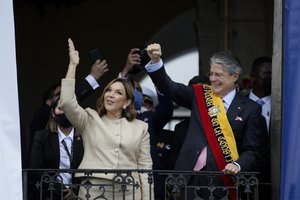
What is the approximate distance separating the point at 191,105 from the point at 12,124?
165 cm

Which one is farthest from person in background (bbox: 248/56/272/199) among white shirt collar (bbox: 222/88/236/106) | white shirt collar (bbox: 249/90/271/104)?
white shirt collar (bbox: 222/88/236/106)

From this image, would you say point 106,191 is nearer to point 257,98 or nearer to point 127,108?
point 127,108

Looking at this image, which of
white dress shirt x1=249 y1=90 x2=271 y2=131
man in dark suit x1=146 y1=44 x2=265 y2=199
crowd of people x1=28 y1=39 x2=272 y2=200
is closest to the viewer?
crowd of people x1=28 y1=39 x2=272 y2=200

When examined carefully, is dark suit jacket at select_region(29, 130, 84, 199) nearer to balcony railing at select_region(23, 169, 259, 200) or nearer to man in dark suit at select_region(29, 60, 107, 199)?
man in dark suit at select_region(29, 60, 107, 199)

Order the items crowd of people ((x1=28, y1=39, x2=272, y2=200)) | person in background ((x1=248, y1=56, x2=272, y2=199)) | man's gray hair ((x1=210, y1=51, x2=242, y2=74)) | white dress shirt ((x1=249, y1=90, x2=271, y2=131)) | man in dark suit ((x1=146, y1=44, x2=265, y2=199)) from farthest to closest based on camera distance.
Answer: white dress shirt ((x1=249, y1=90, x2=271, y2=131))
person in background ((x1=248, y1=56, x2=272, y2=199))
man's gray hair ((x1=210, y1=51, x2=242, y2=74))
man in dark suit ((x1=146, y1=44, x2=265, y2=199))
crowd of people ((x1=28, y1=39, x2=272, y2=200))

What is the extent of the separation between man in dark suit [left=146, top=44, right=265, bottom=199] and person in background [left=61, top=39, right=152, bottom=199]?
31 centimetres

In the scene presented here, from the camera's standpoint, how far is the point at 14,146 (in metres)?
9.13

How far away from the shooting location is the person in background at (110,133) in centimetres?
952

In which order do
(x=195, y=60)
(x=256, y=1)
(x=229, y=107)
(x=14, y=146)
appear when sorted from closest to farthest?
(x=14, y=146), (x=229, y=107), (x=256, y=1), (x=195, y=60)

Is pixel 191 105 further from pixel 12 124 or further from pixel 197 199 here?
pixel 12 124

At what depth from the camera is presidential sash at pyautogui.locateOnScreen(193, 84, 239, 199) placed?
9.67 meters

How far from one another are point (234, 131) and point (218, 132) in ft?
0.44

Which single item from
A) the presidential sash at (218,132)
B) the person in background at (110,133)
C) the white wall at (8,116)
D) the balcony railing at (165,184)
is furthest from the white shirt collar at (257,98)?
the white wall at (8,116)

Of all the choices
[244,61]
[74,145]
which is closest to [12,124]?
[74,145]
